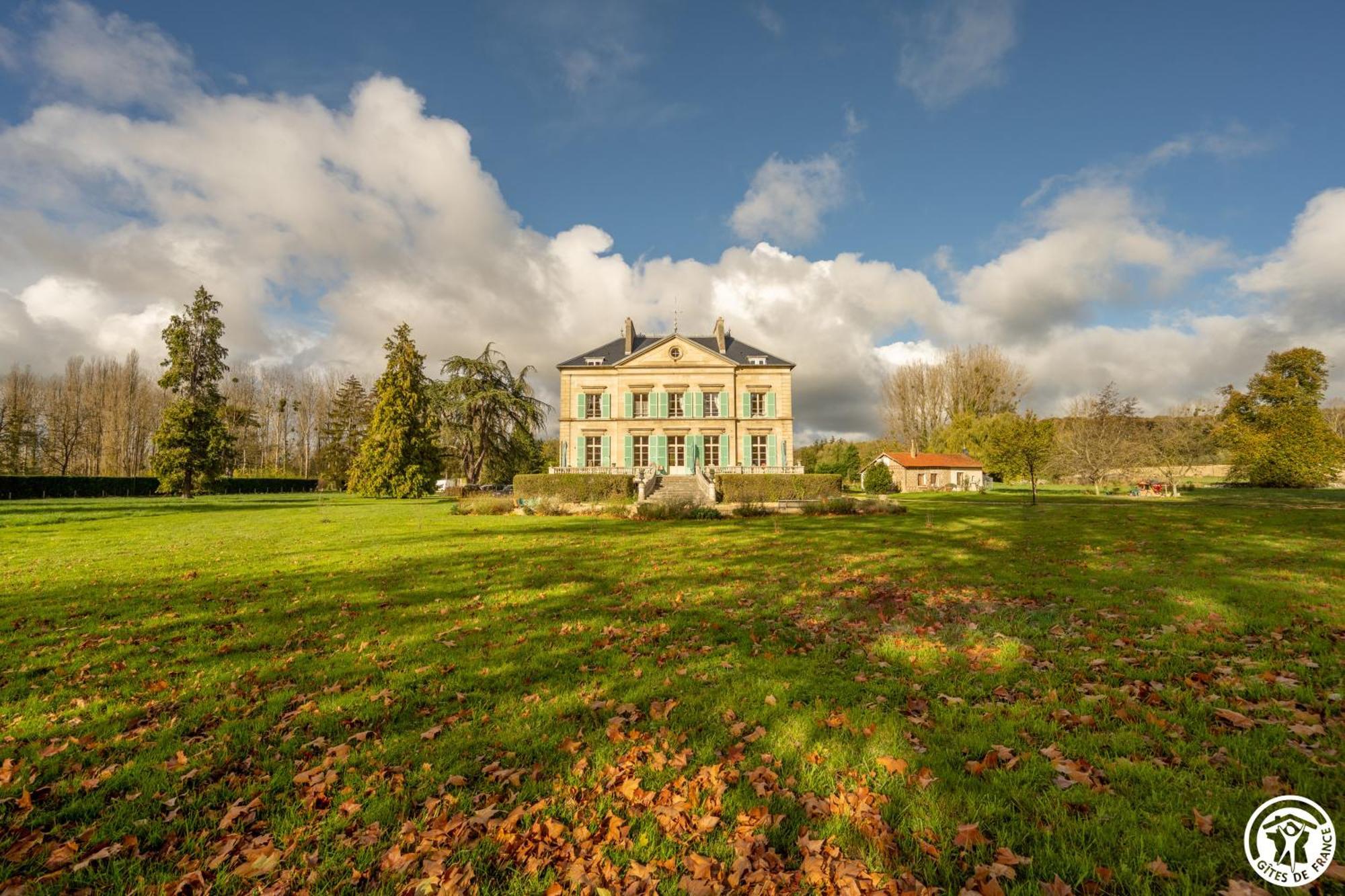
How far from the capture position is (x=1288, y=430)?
91.7ft

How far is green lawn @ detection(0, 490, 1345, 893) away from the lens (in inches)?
95.8

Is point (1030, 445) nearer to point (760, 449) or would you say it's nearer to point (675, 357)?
point (760, 449)

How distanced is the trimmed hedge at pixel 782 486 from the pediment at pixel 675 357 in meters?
11.6

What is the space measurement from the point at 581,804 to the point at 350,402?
5525 cm

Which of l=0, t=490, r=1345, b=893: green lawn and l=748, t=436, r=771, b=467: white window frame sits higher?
l=748, t=436, r=771, b=467: white window frame

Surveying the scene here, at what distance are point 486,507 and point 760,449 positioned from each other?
20410 millimetres

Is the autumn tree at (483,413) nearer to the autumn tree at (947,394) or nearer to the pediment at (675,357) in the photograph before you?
the pediment at (675,357)

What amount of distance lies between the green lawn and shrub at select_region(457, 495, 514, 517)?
12.8 metres

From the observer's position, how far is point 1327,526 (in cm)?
1264

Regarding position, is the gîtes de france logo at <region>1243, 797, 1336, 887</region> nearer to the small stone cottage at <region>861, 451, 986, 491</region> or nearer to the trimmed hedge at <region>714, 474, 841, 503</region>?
the trimmed hedge at <region>714, 474, 841, 503</region>

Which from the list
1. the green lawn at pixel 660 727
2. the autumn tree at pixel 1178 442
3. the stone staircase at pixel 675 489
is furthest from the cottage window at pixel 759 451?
the green lawn at pixel 660 727

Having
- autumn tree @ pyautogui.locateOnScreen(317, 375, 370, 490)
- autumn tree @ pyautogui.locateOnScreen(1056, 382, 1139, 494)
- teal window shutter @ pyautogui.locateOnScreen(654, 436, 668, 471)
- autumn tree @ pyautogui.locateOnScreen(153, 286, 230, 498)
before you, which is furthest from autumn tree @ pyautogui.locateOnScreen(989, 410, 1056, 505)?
autumn tree @ pyautogui.locateOnScreen(317, 375, 370, 490)

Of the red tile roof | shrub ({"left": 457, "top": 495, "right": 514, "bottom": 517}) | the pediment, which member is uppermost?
the pediment

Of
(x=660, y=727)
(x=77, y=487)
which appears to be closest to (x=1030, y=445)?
(x=660, y=727)
